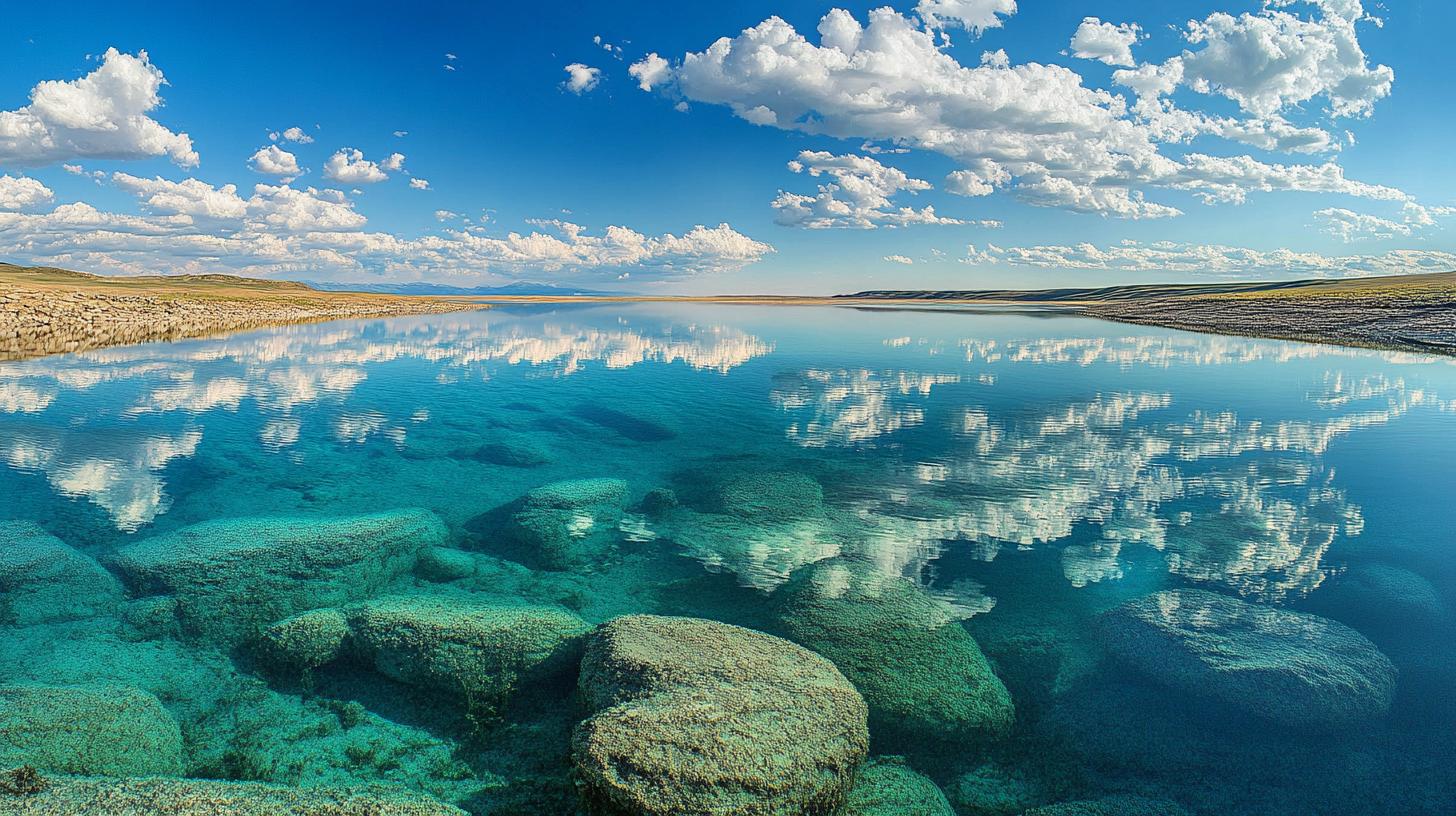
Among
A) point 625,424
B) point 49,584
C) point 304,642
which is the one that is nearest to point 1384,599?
point 304,642

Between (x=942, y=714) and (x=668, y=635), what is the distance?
3.93 meters

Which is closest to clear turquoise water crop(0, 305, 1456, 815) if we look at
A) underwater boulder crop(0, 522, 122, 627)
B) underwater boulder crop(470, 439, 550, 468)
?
underwater boulder crop(470, 439, 550, 468)

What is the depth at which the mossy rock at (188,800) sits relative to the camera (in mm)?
6223

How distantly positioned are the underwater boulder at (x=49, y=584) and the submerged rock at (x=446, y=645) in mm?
4237

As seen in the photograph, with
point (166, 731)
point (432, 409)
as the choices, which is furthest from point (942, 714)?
point (432, 409)

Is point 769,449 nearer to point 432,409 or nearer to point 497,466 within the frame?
point 497,466

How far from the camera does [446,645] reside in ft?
33.0

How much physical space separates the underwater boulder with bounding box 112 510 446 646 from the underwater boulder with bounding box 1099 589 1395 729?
13662mm

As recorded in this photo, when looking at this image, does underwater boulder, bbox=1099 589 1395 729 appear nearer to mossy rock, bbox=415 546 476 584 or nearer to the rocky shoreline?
mossy rock, bbox=415 546 476 584

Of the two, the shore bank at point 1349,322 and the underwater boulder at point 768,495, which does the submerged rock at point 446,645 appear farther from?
the shore bank at point 1349,322

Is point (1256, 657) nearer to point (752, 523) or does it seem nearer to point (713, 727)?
point (713, 727)

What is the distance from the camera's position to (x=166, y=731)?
8.41 meters

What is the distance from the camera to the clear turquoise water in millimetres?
8570

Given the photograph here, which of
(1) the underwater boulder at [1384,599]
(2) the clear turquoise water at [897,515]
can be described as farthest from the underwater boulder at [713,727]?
(1) the underwater boulder at [1384,599]
